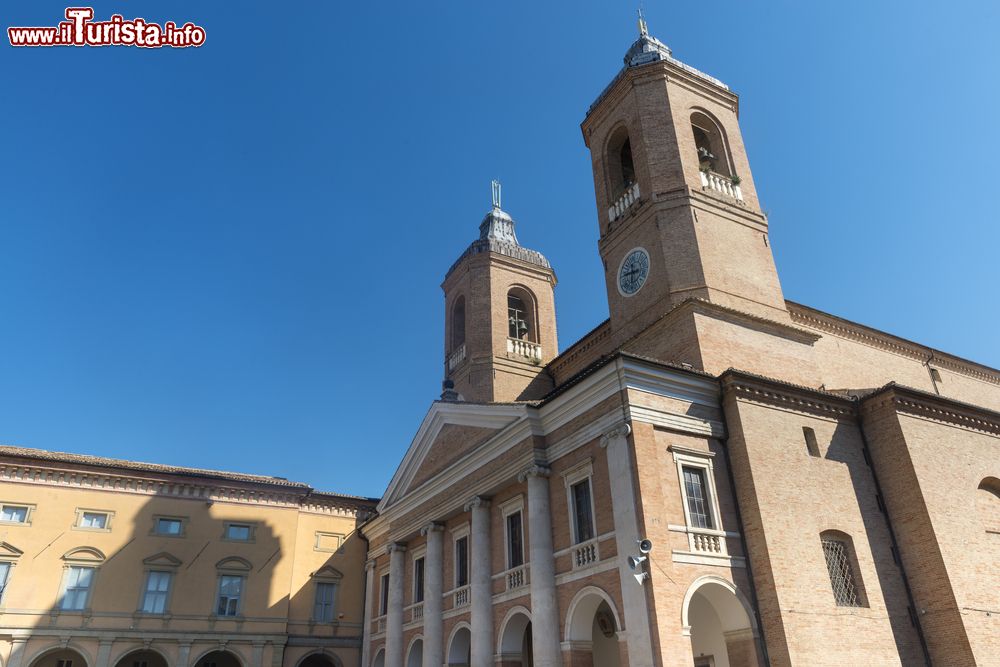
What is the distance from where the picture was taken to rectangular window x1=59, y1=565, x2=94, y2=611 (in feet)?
80.8

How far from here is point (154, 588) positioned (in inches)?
1021

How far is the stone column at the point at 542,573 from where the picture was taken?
631 inches

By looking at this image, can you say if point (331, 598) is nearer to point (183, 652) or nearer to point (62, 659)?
point (183, 652)

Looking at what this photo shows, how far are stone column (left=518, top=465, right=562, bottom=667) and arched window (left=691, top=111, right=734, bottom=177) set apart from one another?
Result: 11.6 meters

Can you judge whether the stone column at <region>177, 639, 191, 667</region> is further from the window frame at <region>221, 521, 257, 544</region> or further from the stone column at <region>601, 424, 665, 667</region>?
the stone column at <region>601, 424, 665, 667</region>

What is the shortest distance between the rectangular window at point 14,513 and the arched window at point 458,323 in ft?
54.2

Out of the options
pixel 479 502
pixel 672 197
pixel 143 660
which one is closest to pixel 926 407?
pixel 672 197

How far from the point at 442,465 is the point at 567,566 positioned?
23.4 ft

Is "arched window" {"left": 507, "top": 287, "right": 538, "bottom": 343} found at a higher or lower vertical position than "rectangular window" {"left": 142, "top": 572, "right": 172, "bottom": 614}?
higher

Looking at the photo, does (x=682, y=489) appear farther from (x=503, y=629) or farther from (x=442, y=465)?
(x=442, y=465)

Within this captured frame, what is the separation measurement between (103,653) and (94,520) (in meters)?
4.57

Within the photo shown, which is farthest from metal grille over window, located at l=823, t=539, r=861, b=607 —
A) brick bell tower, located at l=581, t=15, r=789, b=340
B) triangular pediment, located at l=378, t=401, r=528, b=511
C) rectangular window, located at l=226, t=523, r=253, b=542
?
rectangular window, located at l=226, t=523, r=253, b=542

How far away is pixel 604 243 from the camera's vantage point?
75.9 feet

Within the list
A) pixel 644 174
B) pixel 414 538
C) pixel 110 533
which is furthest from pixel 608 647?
pixel 110 533
